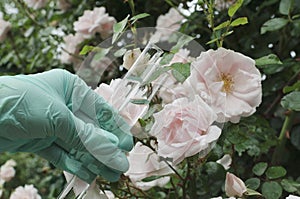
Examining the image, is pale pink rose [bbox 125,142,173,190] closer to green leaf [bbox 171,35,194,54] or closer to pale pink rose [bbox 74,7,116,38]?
green leaf [bbox 171,35,194,54]

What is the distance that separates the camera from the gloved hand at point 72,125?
92cm

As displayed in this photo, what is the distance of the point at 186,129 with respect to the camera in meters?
0.88

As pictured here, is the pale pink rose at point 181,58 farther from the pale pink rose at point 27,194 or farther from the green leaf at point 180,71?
the pale pink rose at point 27,194

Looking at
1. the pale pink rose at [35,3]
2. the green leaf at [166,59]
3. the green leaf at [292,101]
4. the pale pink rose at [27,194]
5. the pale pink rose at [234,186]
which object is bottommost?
the pale pink rose at [27,194]

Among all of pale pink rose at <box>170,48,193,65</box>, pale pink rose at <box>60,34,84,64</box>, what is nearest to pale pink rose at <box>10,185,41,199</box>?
pale pink rose at <box>60,34,84,64</box>

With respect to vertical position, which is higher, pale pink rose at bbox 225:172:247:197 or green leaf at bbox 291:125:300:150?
pale pink rose at bbox 225:172:247:197

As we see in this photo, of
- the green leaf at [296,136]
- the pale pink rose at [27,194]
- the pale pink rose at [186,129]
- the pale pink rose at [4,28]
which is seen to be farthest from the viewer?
the pale pink rose at [4,28]

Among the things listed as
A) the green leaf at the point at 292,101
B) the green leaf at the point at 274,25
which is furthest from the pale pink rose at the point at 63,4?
the green leaf at the point at 292,101

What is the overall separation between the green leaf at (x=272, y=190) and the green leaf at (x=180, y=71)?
0.90 ft

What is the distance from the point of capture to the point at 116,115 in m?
0.92

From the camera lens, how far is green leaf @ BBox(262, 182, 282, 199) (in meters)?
1.08

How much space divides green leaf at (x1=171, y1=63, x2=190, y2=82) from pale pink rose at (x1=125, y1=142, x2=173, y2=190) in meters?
0.13

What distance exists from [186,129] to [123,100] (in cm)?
11

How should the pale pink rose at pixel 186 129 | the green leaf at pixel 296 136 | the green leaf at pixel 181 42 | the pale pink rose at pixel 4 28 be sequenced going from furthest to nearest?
the pale pink rose at pixel 4 28 → the green leaf at pixel 296 136 → the green leaf at pixel 181 42 → the pale pink rose at pixel 186 129
